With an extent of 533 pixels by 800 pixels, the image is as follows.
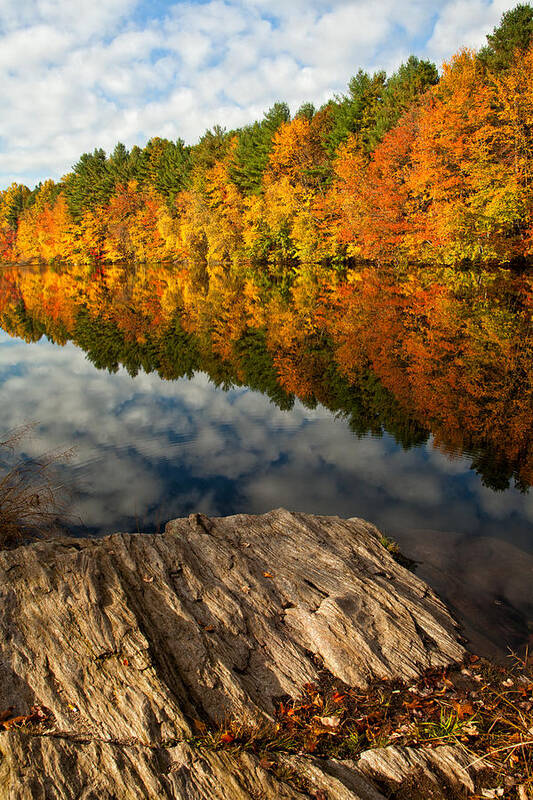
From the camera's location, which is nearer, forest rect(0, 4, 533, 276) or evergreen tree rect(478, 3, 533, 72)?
forest rect(0, 4, 533, 276)

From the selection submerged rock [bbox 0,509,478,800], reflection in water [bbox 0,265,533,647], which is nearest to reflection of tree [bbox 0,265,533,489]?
reflection in water [bbox 0,265,533,647]

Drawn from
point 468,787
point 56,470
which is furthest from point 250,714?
point 56,470

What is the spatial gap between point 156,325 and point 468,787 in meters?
23.6

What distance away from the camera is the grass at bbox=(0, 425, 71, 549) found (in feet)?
22.1

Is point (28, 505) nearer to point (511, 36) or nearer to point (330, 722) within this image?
point (330, 722)

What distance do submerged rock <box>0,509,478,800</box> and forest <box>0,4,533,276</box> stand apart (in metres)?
33.1

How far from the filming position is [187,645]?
14.1 ft

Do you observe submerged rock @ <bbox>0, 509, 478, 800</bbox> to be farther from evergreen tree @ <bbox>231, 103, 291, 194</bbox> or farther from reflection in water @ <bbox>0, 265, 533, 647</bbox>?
evergreen tree @ <bbox>231, 103, 291, 194</bbox>

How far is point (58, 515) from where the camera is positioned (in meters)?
7.61

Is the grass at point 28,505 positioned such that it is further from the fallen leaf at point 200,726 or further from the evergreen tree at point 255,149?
the evergreen tree at point 255,149

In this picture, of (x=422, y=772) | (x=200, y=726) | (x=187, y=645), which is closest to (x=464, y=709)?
(x=422, y=772)

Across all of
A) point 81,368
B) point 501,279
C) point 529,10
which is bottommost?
point 81,368

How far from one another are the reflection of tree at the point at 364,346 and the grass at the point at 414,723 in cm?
532

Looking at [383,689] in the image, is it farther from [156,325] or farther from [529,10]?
[529,10]
